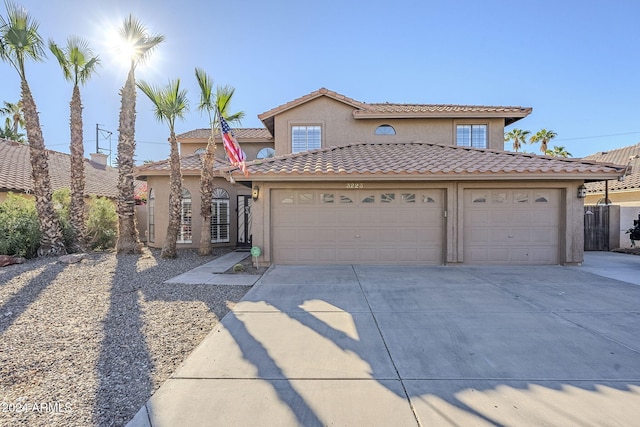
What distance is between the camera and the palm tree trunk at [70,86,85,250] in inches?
477

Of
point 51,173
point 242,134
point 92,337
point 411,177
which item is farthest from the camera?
point 51,173

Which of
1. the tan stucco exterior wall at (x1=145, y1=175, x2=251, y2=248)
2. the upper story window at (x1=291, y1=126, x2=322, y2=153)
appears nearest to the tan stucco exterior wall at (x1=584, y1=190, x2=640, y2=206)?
the upper story window at (x1=291, y1=126, x2=322, y2=153)

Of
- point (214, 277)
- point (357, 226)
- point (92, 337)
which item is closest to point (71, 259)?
point (214, 277)

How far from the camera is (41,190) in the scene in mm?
11227

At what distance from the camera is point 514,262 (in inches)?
390

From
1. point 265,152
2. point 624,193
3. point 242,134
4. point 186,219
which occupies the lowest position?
point 186,219

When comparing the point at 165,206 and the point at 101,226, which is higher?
the point at 165,206

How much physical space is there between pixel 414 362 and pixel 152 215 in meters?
13.8

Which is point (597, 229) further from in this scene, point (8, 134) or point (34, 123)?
point (8, 134)

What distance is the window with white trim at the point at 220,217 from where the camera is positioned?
14258mm

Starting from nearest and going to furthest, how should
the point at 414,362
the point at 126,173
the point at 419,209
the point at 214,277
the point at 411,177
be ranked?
the point at 414,362 < the point at 214,277 < the point at 411,177 < the point at 419,209 < the point at 126,173

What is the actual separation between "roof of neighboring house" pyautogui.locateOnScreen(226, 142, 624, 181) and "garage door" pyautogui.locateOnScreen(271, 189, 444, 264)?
80cm

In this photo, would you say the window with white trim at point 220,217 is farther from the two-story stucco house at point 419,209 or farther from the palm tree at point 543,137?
the palm tree at point 543,137

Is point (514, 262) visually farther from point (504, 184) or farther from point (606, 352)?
point (606, 352)
